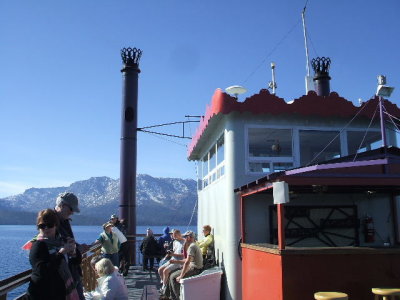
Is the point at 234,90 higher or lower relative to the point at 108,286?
higher

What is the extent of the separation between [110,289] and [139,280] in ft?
21.3

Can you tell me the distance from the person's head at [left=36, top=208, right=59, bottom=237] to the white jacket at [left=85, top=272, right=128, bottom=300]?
247cm

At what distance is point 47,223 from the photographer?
3908 millimetres

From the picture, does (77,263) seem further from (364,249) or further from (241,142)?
(241,142)

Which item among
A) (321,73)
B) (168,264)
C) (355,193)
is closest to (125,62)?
(321,73)

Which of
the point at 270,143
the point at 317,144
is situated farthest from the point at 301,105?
the point at 317,144

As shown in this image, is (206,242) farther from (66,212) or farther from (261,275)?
(66,212)

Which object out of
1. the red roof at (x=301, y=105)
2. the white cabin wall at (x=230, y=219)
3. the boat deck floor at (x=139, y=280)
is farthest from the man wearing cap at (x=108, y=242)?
the red roof at (x=301, y=105)

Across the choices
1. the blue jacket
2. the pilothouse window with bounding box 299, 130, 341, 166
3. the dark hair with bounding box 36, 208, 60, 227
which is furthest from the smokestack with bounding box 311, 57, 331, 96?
the dark hair with bounding box 36, 208, 60, 227

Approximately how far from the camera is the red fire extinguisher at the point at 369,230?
9047 mm

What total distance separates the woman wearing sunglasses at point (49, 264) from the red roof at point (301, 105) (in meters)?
5.76

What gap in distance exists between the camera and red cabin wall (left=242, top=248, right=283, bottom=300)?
6923 millimetres

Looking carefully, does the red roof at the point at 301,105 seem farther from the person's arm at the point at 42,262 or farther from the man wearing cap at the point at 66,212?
the person's arm at the point at 42,262

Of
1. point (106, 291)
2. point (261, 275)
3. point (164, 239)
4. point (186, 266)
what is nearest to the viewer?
point (106, 291)
